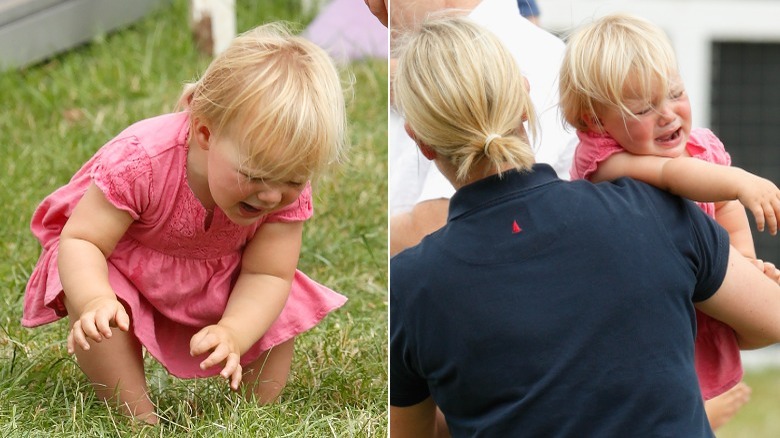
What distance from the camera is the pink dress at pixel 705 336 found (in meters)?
1.79

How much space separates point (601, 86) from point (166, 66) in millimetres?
3066

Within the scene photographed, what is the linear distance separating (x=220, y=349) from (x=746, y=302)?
0.82m

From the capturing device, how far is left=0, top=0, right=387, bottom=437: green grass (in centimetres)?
218

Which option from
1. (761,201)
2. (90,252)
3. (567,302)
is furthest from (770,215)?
(90,252)

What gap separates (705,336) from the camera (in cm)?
→ 182

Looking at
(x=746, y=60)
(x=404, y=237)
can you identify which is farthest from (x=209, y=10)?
(x=746, y=60)

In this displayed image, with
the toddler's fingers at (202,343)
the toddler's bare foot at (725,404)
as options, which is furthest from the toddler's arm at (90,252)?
the toddler's bare foot at (725,404)

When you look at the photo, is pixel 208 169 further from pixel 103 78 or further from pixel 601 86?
pixel 103 78

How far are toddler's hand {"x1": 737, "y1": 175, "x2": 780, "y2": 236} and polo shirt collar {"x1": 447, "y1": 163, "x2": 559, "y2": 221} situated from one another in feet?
0.82

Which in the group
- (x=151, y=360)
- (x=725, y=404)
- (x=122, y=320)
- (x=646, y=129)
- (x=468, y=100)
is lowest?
(x=725, y=404)

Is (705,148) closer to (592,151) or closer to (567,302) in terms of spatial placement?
(592,151)

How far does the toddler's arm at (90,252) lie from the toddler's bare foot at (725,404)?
111 cm

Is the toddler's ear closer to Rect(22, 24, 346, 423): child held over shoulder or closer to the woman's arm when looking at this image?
Rect(22, 24, 346, 423): child held over shoulder

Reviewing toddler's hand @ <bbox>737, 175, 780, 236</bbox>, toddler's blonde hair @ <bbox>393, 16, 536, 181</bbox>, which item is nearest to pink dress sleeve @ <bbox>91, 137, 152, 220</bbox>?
toddler's blonde hair @ <bbox>393, 16, 536, 181</bbox>
